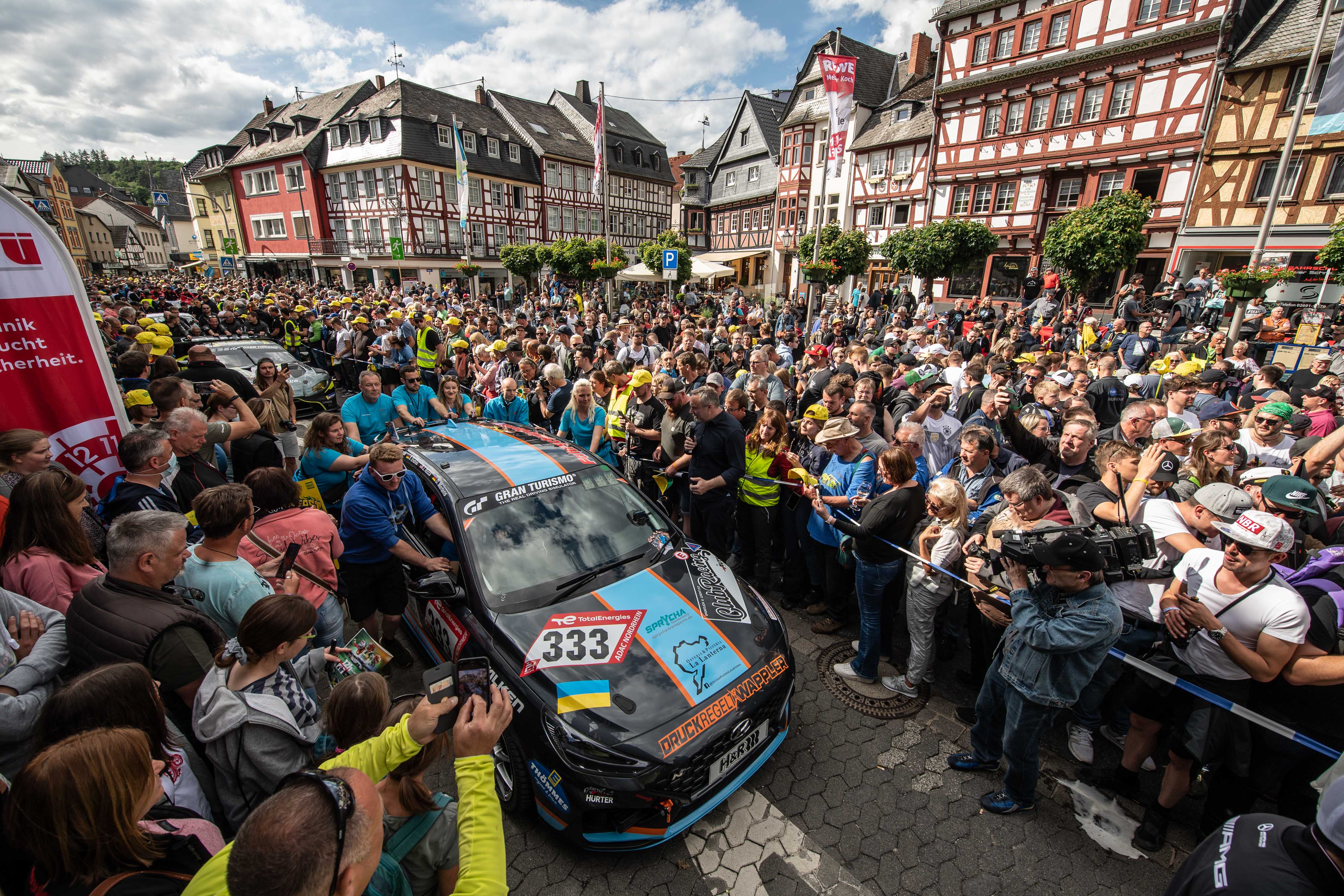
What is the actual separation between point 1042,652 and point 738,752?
166 centimetres

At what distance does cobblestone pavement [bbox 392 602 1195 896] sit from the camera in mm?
2805

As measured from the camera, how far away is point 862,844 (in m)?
3.00

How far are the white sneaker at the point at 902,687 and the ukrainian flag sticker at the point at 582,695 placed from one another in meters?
2.32

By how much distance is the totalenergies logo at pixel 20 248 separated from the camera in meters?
3.63

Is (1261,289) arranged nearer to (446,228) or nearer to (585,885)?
(585,885)

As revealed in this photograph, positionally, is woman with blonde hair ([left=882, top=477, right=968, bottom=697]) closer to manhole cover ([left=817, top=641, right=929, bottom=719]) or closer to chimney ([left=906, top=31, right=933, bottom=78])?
manhole cover ([left=817, top=641, right=929, bottom=719])

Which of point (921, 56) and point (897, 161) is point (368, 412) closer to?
point (897, 161)

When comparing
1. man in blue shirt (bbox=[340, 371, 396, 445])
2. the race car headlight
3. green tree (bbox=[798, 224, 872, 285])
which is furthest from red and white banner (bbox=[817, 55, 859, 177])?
the race car headlight

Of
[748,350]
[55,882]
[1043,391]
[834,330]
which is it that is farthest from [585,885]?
[834,330]

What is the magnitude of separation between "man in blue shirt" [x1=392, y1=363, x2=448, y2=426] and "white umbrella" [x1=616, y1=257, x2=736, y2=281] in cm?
2262

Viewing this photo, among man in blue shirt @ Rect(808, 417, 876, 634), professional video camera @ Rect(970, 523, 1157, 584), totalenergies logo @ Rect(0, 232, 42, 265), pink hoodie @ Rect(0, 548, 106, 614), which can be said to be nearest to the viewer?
professional video camera @ Rect(970, 523, 1157, 584)

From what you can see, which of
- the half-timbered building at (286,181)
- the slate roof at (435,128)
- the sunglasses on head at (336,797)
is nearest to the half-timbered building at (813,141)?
the slate roof at (435,128)

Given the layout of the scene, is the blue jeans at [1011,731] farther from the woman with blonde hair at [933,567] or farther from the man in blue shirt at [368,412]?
the man in blue shirt at [368,412]

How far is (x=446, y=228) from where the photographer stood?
37.4 meters
